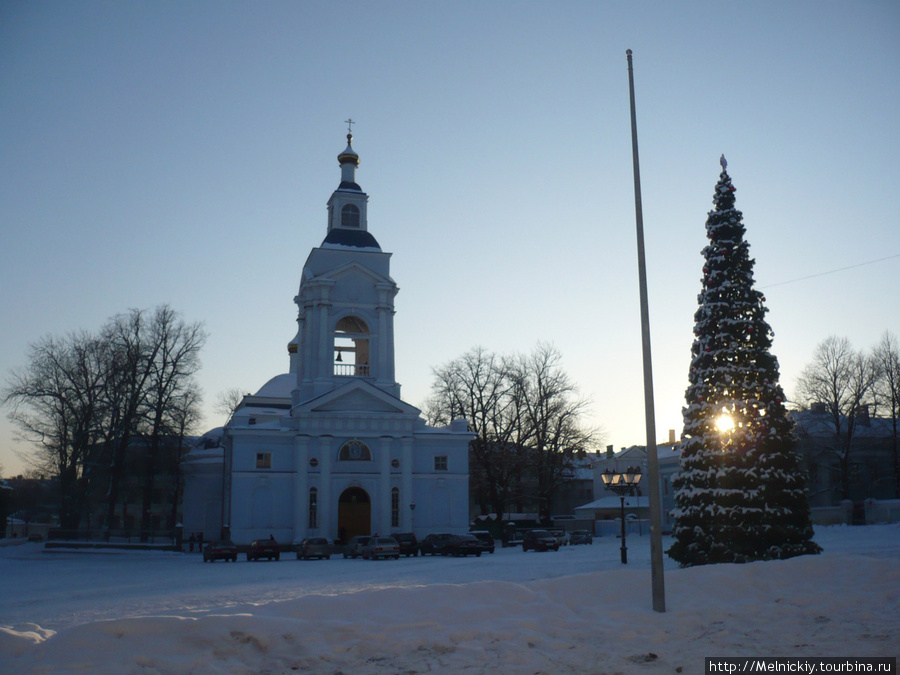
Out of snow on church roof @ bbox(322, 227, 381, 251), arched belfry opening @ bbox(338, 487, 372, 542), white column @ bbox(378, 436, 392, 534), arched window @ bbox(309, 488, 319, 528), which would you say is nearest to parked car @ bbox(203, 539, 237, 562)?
arched window @ bbox(309, 488, 319, 528)

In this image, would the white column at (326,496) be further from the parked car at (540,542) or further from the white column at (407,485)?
the parked car at (540,542)

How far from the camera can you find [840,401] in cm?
5678

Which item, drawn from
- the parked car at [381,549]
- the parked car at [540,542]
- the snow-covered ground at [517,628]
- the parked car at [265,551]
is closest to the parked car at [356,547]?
the parked car at [381,549]

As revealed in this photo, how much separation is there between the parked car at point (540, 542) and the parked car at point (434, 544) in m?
4.62

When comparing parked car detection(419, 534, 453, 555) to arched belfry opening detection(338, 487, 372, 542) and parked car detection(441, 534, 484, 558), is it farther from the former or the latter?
arched belfry opening detection(338, 487, 372, 542)

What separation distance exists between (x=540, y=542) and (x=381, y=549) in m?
9.42

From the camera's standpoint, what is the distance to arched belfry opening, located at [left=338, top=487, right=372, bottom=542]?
5047 cm

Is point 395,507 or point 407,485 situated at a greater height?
point 407,485

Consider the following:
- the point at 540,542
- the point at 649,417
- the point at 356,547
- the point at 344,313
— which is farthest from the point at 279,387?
the point at 649,417

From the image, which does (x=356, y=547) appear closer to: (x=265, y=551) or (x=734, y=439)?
(x=265, y=551)

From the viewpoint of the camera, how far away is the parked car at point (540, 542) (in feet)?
143

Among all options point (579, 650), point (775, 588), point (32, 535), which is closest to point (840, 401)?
point (775, 588)

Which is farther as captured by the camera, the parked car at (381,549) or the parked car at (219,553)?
the parked car at (219,553)

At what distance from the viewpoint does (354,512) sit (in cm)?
5072
